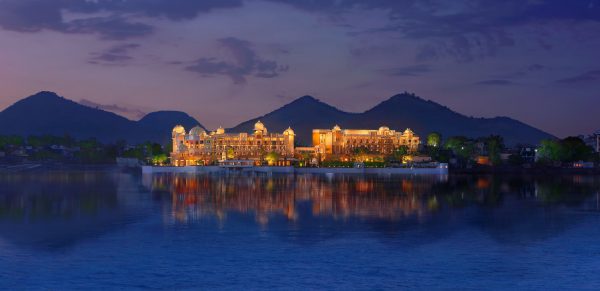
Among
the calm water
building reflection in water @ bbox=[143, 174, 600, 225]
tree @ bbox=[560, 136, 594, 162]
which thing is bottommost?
the calm water

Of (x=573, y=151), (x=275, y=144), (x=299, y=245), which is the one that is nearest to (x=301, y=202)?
(x=299, y=245)

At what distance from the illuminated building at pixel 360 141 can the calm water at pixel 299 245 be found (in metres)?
80.9

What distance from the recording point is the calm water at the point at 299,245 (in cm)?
1614

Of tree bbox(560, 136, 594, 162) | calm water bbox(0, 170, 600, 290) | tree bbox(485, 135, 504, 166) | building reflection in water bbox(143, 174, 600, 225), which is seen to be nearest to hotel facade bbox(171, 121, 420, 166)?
tree bbox(485, 135, 504, 166)

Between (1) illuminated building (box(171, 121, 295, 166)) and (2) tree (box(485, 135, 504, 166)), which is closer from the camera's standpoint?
(2) tree (box(485, 135, 504, 166))

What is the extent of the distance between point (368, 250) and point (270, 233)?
460 cm

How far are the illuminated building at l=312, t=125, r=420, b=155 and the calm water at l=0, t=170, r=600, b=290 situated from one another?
80932 millimetres

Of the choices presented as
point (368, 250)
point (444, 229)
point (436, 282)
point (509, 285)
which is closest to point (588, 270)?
point (509, 285)

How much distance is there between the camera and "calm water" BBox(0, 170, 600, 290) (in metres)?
16.1

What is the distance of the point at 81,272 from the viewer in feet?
55.1

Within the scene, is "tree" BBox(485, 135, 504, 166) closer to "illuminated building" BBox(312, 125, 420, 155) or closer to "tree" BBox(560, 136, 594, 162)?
"tree" BBox(560, 136, 594, 162)

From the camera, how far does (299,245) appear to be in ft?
67.8

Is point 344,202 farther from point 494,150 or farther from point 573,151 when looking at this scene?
point 573,151

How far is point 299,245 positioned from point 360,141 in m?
99.1
